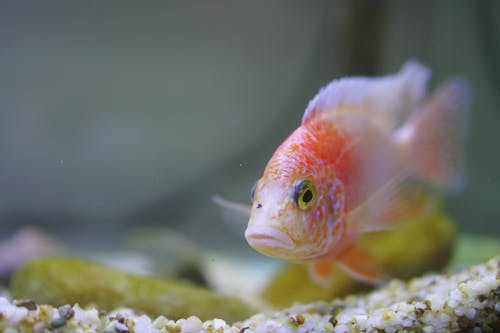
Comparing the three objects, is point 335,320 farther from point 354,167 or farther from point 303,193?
point 354,167

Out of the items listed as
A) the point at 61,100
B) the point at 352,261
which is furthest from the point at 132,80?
the point at 352,261

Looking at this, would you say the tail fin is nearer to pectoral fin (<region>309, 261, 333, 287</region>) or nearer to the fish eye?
pectoral fin (<region>309, 261, 333, 287</region>)

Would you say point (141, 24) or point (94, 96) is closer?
point (141, 24)

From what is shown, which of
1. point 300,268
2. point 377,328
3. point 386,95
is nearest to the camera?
point 377,328

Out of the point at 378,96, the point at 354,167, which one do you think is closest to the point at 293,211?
the point at 354,167

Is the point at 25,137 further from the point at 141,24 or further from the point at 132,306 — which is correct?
the point at 132,306

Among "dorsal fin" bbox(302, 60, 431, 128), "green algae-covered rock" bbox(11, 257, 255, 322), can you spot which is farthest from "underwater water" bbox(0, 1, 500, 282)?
"green algae-covered rock" bbox(11, 257, 255, 322)

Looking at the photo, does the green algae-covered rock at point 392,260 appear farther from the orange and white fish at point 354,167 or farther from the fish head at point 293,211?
the fish head at point 293,211
